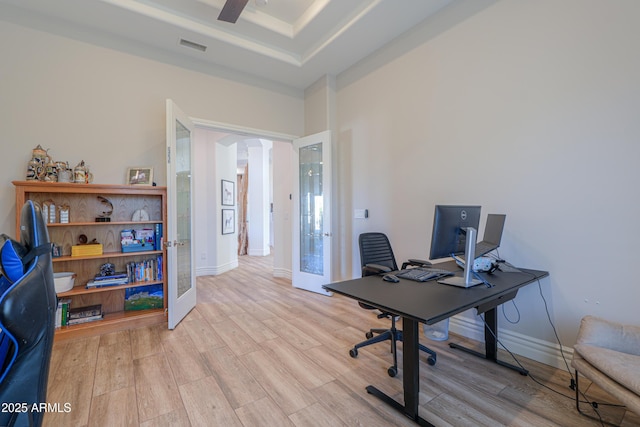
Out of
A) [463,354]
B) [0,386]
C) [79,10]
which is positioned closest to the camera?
[0,386]

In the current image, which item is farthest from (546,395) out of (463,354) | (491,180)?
(491,180)

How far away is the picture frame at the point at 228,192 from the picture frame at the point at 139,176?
2482 mm

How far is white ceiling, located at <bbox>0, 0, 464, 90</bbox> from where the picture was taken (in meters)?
2.76

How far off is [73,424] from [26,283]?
1.55m

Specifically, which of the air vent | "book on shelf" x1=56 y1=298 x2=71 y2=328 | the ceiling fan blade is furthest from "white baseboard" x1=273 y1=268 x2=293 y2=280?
the ceiling fan blade

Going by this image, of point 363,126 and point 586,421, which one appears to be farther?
point 363,126

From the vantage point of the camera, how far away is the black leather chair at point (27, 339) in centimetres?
65

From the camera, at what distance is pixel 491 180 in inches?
98.4

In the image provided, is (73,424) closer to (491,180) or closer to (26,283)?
(26,283)

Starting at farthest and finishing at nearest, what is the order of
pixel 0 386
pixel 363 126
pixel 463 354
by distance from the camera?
pixel 363 126 → pixel 463 354 → pixel 0 386

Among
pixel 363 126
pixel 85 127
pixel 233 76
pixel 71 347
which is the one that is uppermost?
pixel 233 76

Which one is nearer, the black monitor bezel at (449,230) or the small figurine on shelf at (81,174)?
the black monitor bezel at (449,230)

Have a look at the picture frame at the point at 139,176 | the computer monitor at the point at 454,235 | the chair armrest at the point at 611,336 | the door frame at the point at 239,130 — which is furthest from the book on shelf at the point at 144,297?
the chair armrest at the point at 611,336

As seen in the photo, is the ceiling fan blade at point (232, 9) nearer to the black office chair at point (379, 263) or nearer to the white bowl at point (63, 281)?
the black office chair at point (379, 263)
